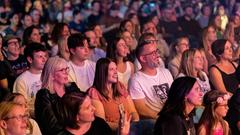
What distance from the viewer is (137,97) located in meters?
7.38

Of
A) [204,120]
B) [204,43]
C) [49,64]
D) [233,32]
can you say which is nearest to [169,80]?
[204,120]

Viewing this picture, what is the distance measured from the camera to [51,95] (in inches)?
263

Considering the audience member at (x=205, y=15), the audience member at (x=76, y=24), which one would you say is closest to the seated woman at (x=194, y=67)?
the audience member at (x=76, y=24)

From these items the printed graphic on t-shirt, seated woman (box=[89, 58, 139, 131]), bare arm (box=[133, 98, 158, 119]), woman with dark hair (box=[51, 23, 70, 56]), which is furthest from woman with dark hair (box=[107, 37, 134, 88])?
woman with dark hair (box=[51, 23, 70, 56])

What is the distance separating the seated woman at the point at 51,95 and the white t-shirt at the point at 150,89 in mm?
744

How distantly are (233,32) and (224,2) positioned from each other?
5937 mm

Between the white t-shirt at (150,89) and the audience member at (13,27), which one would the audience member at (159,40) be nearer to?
the audience member at (13,27)

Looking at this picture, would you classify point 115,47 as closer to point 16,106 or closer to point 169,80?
point 169,80

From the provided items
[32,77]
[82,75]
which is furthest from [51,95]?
[82,75]

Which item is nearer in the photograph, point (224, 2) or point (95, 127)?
point (95, 127)

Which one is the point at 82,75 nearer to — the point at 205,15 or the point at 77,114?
the point at 77,114

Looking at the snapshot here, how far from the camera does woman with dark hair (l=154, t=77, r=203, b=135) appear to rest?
5953 millimetres

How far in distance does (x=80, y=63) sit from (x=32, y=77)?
0.90 m

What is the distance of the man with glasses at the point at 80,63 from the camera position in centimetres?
827
